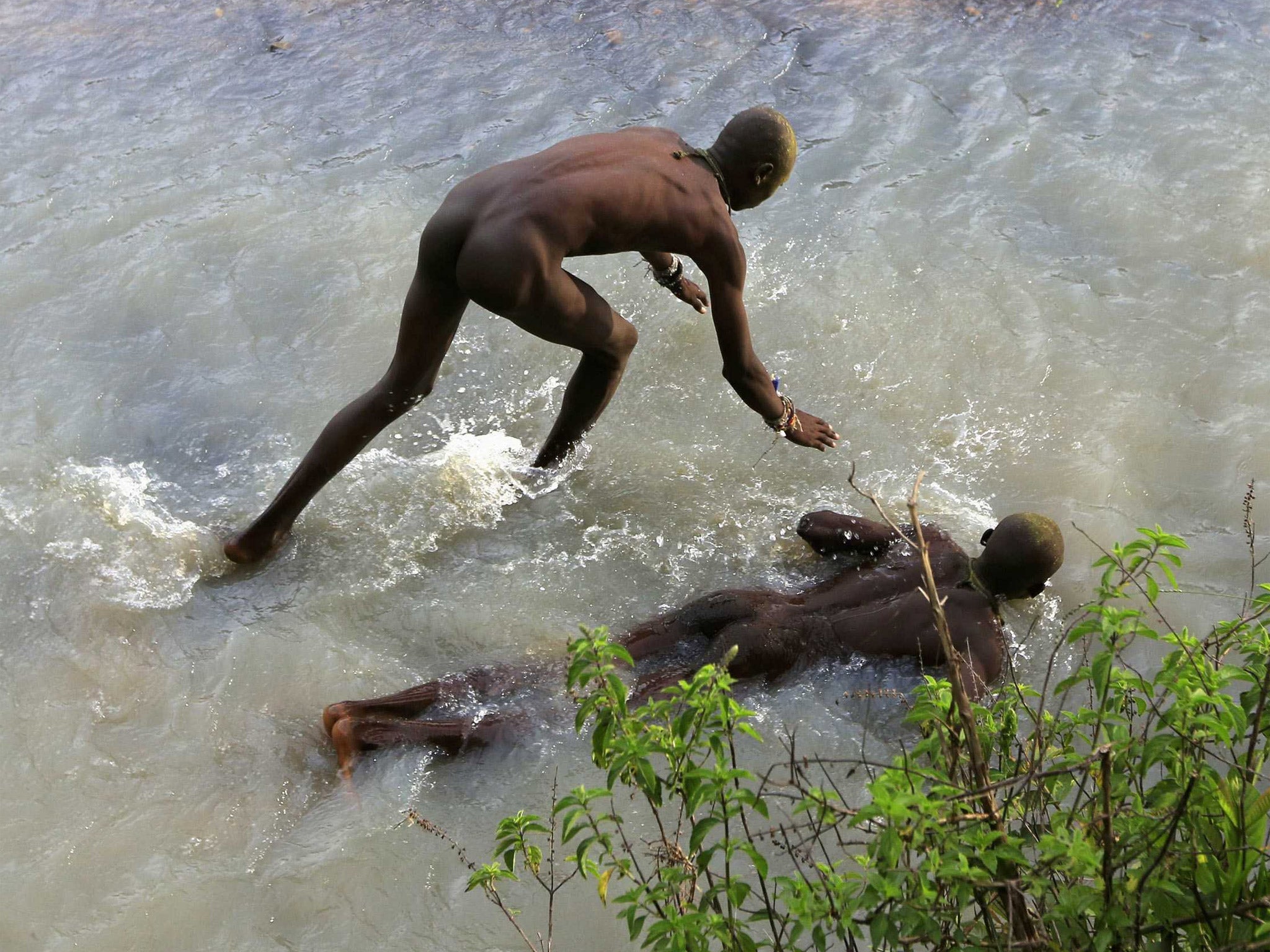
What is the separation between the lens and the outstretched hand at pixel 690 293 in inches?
159

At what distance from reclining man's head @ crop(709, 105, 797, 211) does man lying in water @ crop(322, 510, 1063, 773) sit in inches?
44.4

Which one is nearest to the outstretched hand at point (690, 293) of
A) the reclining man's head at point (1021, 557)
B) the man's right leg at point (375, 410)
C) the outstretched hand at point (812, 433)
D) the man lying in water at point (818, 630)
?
the outstretched hand at point (812, 433)

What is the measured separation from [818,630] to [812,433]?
25.3 inches

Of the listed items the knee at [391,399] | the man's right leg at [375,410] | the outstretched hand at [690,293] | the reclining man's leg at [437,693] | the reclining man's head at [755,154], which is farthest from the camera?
the outstretched hand at [690,293]

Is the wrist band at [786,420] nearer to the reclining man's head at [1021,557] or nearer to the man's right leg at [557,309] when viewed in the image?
the man's right leg at [557,309]

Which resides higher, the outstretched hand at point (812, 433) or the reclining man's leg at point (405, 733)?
the outstretched hand at point (812, 433)

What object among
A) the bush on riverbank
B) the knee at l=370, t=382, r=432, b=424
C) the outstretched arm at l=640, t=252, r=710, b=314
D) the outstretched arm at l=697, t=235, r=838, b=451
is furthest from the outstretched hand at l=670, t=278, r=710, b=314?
the bush on riverbank

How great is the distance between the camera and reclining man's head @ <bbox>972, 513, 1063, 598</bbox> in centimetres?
319

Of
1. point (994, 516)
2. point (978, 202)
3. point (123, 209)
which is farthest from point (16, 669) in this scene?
point (978, 202)

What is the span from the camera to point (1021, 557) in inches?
126

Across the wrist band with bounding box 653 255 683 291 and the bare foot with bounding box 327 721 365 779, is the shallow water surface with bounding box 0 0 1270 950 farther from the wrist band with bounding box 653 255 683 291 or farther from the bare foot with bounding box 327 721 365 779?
the wrist band with bounding box 653 255 683 291

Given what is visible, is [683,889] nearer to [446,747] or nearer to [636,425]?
[446,747]

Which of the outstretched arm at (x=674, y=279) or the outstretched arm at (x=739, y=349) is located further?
the outstretched arm at (x=674, y=279)

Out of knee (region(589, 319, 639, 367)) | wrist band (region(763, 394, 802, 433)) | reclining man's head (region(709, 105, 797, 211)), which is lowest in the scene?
wrist band (region(763, 394, 802, 433))
